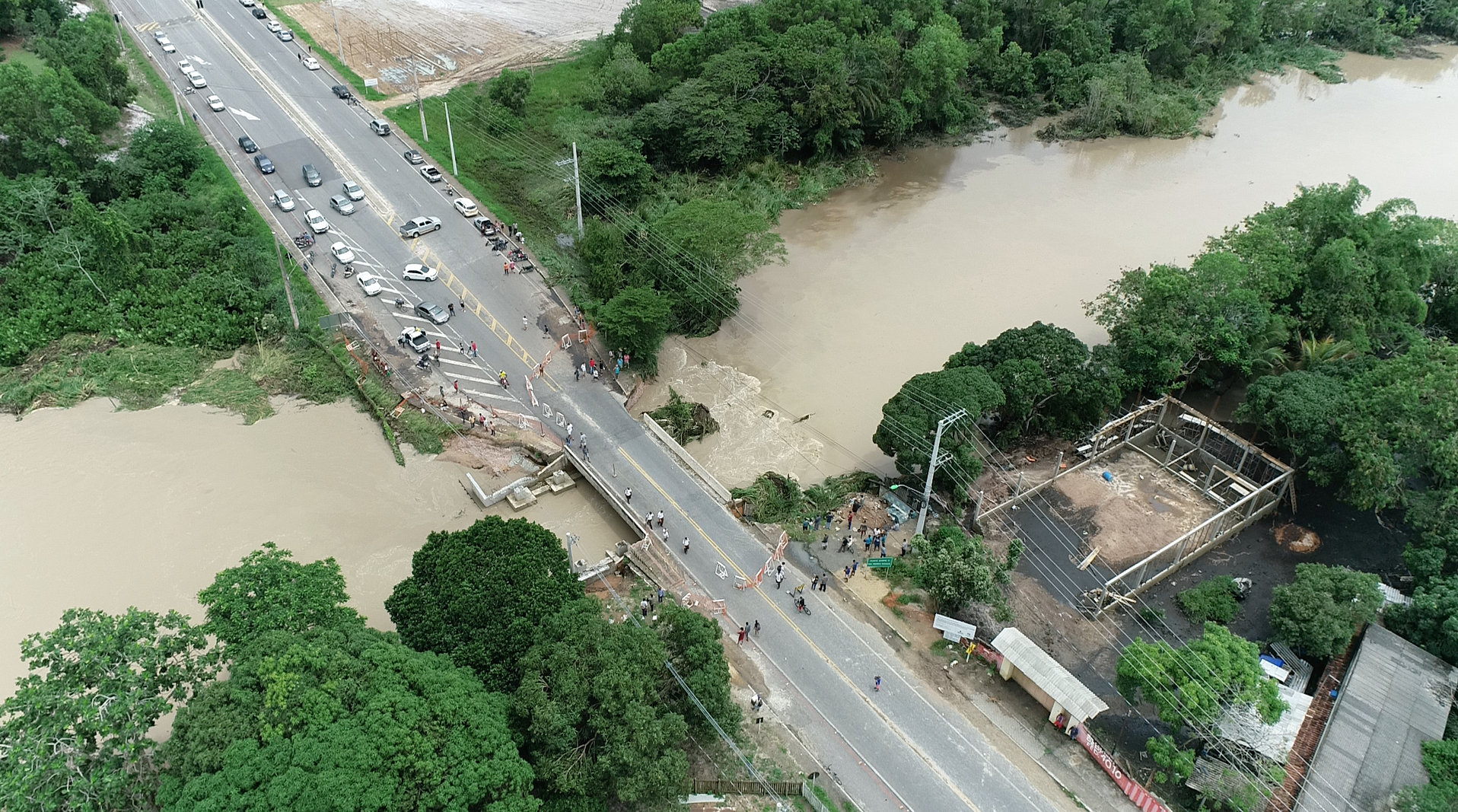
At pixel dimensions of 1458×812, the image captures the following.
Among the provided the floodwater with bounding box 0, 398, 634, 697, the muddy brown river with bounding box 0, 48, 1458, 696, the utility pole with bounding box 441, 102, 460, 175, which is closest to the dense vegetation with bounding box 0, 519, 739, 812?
the floodwater with bounding box 0, 398, 634, 697

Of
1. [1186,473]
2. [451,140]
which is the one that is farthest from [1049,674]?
[451,140]

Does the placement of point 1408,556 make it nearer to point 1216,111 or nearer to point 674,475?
point 674,475

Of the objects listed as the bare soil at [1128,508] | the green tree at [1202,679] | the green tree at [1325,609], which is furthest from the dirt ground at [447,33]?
the green tree at [1325,609]

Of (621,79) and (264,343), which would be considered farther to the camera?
(621,79)

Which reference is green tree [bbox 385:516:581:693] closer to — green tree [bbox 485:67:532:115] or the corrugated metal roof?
the corrugated metal roof

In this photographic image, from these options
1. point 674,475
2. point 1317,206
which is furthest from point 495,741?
point 1317,206

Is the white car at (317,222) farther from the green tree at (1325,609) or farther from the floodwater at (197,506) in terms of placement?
the green tree at (1325,609)
